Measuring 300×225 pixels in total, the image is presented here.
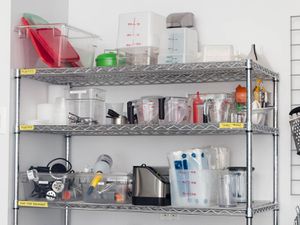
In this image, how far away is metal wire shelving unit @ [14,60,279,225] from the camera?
11.9 ft

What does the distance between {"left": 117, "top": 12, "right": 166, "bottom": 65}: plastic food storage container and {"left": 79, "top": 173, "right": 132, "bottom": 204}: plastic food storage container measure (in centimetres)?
70

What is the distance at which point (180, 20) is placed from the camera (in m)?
4.16

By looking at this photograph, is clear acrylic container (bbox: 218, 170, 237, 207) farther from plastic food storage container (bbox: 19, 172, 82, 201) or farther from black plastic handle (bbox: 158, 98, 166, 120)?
plastic food storage container (bbox: 19, 172, 82, 201)

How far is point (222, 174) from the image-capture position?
372 cm

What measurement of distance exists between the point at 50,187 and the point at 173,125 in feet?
2.86

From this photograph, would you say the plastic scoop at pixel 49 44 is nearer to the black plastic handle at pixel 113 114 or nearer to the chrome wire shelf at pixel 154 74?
the chrome wire shelf at pixel 154 74

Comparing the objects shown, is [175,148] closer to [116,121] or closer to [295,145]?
[116,121]

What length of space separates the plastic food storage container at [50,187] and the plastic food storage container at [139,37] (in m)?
0.79

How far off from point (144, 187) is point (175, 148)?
57cm

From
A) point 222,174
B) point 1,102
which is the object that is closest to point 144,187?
point 222,174

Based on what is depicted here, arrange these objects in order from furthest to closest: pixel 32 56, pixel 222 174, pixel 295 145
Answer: pixel 32 56
pixel 295 145
pixel 222 174

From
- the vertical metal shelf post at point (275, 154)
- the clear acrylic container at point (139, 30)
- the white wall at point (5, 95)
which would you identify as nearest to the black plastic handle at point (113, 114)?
the clear acrylic container at point (139, 30)

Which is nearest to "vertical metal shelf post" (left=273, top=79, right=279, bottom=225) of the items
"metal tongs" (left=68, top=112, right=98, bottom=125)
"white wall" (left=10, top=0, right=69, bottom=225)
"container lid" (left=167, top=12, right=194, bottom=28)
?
"container lid" (left=167, top=12, right=194, bottom=28)

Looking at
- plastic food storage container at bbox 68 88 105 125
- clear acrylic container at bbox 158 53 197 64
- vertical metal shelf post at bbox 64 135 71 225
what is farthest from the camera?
vertical metal shelf post at bbox 64 135 71 225
